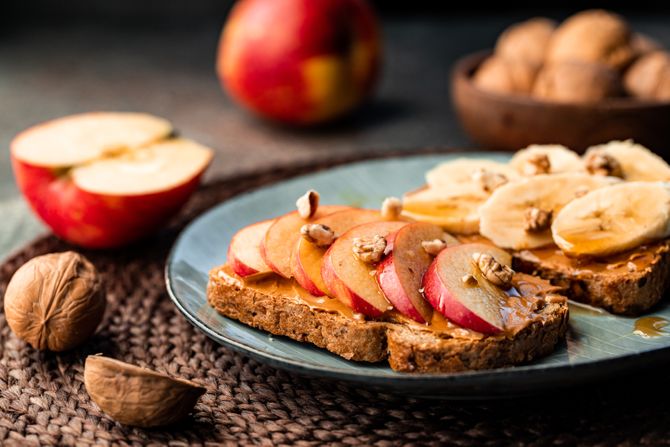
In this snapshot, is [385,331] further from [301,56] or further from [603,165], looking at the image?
[301,56]

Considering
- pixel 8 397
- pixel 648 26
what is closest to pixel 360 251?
pixel 8 397

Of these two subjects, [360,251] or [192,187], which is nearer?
[360,251]

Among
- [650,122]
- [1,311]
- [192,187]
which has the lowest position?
[1,311]

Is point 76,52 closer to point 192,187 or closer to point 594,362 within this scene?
point 192,187

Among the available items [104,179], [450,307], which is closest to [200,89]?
[104,179]

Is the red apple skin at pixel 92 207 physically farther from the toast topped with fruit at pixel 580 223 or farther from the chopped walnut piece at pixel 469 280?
the chopped walnut piece at pixel 469 280

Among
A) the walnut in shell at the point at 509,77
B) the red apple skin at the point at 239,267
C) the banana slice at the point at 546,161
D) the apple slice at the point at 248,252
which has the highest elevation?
the walnut in shell at the point at 509,77

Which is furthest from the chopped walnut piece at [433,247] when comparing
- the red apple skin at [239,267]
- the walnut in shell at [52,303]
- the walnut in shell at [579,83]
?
the walnut in shell at [579,83]

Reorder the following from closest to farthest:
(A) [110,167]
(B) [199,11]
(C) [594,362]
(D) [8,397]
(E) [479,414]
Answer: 1. (C) [594,362]
2. (E) [479,414]
3. (D) [8,397]
4. (A) [110,167]
5. (B) [199,11]
